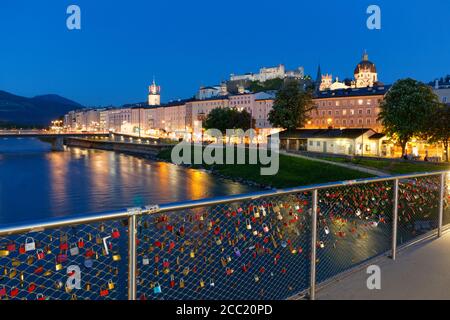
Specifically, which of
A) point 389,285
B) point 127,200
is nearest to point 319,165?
point 127,200

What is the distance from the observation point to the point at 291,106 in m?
61.8

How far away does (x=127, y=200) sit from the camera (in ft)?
97.8

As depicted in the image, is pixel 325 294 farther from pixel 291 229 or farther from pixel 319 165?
pixel 319 165

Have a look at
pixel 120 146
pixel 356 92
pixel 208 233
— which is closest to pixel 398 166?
pixel 208 233

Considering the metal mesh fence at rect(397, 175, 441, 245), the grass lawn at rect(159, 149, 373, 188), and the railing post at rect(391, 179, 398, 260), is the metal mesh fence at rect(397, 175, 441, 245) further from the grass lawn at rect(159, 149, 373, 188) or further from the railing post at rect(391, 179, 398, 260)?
the grass lawn at rect(159, 149, 373, 188)

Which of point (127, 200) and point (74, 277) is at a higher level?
point (74, 277)

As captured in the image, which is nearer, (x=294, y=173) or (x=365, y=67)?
(x=294, y=173)

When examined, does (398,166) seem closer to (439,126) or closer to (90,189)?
(439,126)

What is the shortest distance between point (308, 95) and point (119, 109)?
400 ft

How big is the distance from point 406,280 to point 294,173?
37.8 meters

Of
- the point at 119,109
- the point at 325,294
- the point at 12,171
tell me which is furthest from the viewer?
the point at 119,109

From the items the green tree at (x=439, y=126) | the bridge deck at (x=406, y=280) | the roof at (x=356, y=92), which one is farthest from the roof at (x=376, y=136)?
the bridge deck at (x=406, y=280)
